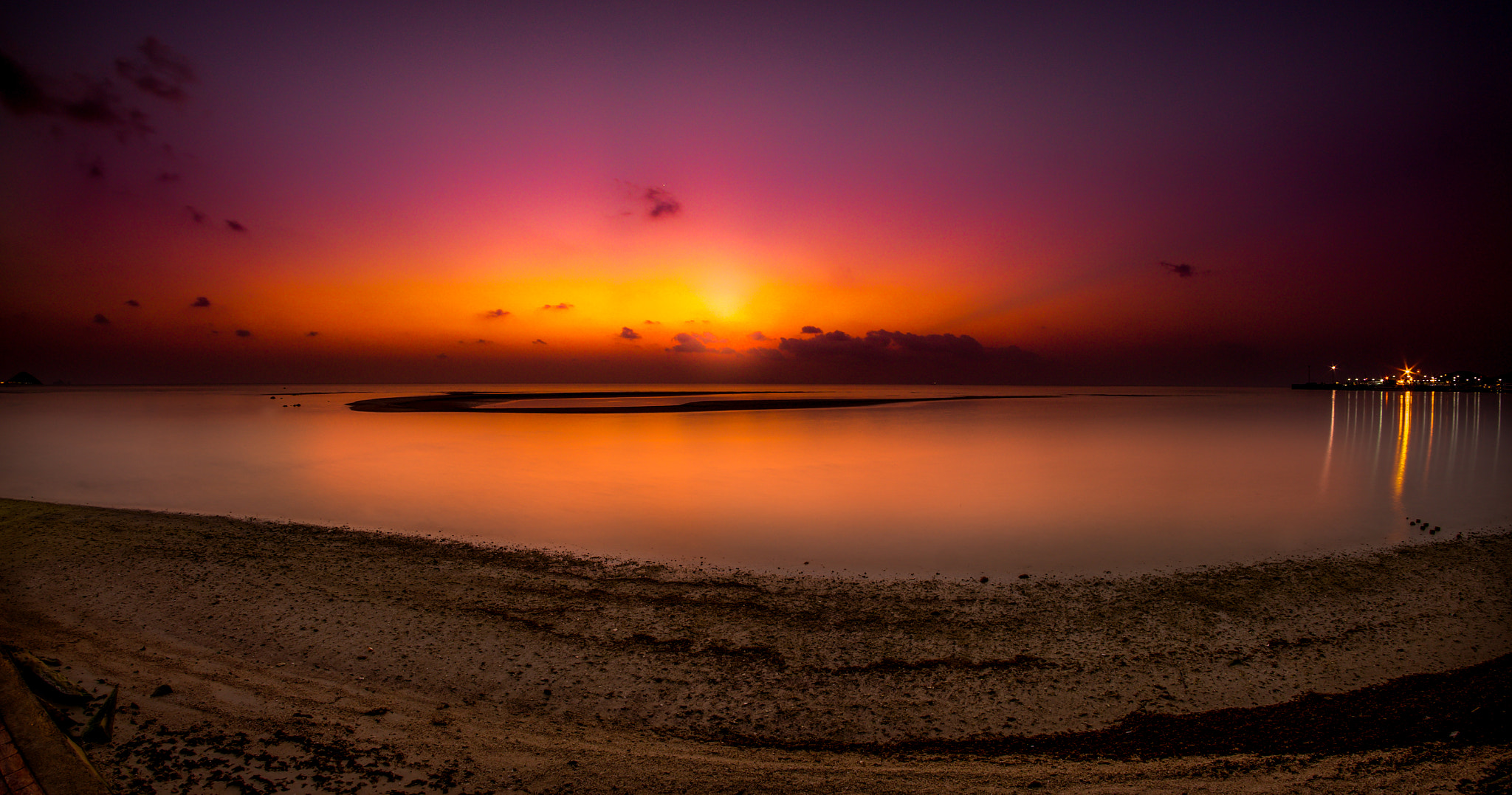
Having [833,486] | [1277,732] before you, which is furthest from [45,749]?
[833,486]

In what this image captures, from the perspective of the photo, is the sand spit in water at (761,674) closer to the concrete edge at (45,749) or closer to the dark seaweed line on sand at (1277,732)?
the dark seaweed line on sand at (1277,732)

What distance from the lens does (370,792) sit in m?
4.24

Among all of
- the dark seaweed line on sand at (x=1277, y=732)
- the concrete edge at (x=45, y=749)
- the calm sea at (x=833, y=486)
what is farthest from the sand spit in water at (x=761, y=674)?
the calm sea at (x=833, y=486)

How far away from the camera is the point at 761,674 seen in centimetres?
609

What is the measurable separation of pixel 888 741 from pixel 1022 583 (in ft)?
15.6

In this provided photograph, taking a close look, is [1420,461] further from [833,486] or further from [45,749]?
[45,749]

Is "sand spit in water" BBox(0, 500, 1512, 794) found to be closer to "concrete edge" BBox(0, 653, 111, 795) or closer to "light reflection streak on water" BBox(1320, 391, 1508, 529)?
"concrete edge" BBox(0, 653, 111, 795)

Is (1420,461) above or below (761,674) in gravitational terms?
above

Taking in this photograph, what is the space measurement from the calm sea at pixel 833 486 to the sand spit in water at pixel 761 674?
8.17ft

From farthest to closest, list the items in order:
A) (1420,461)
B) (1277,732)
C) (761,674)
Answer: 1. (1420,461)
2. (761,674)
3. (1277,732)

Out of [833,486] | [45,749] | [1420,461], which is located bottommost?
[833,486]

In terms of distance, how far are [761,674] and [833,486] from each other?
524 inches

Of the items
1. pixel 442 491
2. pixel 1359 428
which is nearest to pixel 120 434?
pixel 442 491

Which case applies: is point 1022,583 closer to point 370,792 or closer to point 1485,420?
point 370,792
